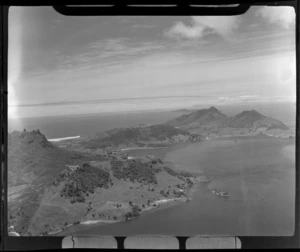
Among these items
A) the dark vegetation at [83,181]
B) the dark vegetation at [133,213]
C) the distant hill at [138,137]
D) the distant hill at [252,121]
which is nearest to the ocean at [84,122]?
the distant hill at [138,137]

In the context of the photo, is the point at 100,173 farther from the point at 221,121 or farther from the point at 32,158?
the point at 221,121

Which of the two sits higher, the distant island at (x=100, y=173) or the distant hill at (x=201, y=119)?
the distant hill at (x=201, y=119)

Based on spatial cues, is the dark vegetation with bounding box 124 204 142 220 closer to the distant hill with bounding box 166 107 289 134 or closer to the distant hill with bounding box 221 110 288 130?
the distant hill with bounding box 166 107 289 134

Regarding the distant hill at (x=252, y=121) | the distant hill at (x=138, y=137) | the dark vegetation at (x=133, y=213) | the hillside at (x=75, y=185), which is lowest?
the dark vegetation at (x=133, y=213)

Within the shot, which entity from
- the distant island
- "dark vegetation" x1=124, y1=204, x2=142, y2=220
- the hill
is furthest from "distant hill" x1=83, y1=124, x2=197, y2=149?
"dark vegetation" x1=124, y1=204, x2=142, y2=220

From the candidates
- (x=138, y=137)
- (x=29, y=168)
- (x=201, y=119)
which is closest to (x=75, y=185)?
(x=29, y=168)

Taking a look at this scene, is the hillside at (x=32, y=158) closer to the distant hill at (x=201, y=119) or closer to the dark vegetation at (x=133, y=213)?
the dark vegetation at (x=133, y=213)

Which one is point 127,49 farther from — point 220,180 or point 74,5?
point 220,180
